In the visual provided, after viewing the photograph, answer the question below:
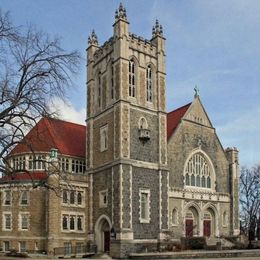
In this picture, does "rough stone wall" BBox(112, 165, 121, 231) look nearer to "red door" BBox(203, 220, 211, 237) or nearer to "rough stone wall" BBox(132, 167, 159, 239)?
"rough stone wall" BBox(132, 167, 159, 239)

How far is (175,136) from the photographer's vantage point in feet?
155

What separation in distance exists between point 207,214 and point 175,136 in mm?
9035

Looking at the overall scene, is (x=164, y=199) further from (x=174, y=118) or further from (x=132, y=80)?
(x=132, y=80)

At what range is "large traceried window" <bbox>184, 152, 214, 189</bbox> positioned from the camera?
47969 mm

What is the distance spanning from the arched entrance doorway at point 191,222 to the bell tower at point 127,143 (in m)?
4.34

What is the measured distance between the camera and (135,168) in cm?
4228

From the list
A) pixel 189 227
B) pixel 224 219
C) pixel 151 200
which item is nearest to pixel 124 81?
pixel 151 200

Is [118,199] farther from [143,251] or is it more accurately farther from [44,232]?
[44,232]

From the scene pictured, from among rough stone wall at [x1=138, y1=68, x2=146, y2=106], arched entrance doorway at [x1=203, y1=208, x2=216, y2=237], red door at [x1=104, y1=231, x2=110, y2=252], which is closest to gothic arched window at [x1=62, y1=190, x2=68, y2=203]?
red door at [x1=104, y1=231, x2=110, y2=252]

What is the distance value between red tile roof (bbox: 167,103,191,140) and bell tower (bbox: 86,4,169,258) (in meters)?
3.29

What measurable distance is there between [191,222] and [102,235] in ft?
30.5

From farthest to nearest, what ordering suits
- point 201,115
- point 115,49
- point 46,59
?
point 201,115
point 115,49
point 46,59

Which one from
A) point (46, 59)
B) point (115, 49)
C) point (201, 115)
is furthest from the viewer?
point (201, 115)

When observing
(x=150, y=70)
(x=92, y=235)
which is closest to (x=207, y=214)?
(x=92, y=235)
